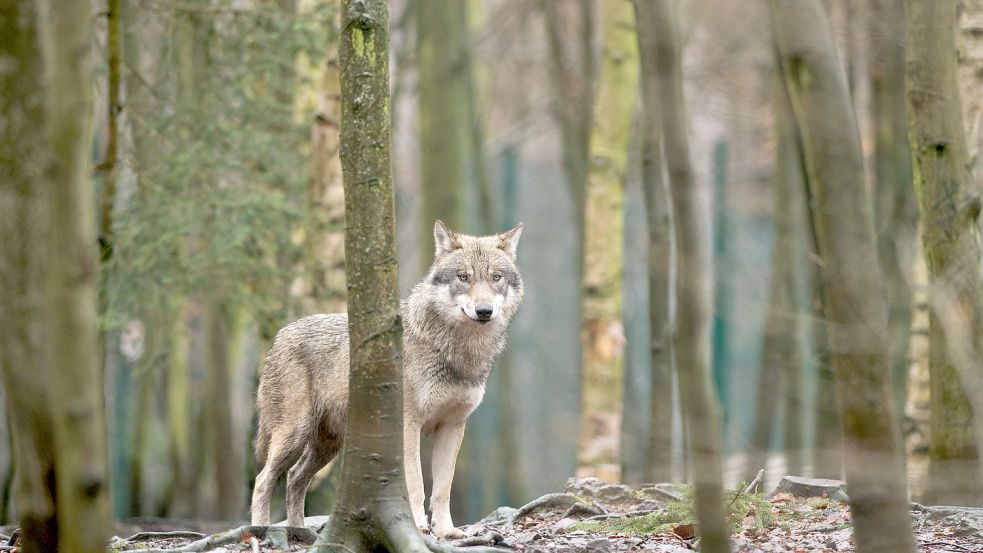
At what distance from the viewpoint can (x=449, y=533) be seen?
21.9ft

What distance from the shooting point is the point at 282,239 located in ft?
35.9

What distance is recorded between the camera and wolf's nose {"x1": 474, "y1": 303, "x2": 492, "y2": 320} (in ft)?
23.4

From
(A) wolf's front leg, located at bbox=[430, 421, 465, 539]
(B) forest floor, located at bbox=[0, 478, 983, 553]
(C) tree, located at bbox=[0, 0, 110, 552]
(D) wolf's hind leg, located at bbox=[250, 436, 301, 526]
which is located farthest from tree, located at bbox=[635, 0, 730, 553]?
(D) wolf's hind leg, located at bbox=[250, 436, 301, 526]

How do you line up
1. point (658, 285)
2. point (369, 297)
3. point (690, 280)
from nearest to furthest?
point (690, 280)
point (369, 297)
point (658, 285)

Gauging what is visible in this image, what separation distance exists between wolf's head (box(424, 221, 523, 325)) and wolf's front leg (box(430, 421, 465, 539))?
74cm

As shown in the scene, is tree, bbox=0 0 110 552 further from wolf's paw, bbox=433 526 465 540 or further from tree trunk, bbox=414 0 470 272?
tree trunk, bbox=414 0 470 272

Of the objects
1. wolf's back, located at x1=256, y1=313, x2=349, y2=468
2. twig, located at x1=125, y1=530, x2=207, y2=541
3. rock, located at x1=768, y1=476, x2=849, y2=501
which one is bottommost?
twig, located at x1=125, y1=530, x2=207, y2=541

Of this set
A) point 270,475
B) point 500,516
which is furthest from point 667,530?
point 270,475

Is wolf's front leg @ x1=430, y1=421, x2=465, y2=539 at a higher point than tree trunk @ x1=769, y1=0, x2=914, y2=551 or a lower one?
lower

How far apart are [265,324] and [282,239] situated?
3.67 ft

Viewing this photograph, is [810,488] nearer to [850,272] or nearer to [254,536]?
[254,536]

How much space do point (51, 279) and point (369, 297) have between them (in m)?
1.49

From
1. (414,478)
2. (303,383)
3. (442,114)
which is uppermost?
(442,114)

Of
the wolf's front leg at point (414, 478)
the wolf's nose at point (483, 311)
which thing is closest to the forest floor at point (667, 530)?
the wolf's front leg at point (414, 478)
